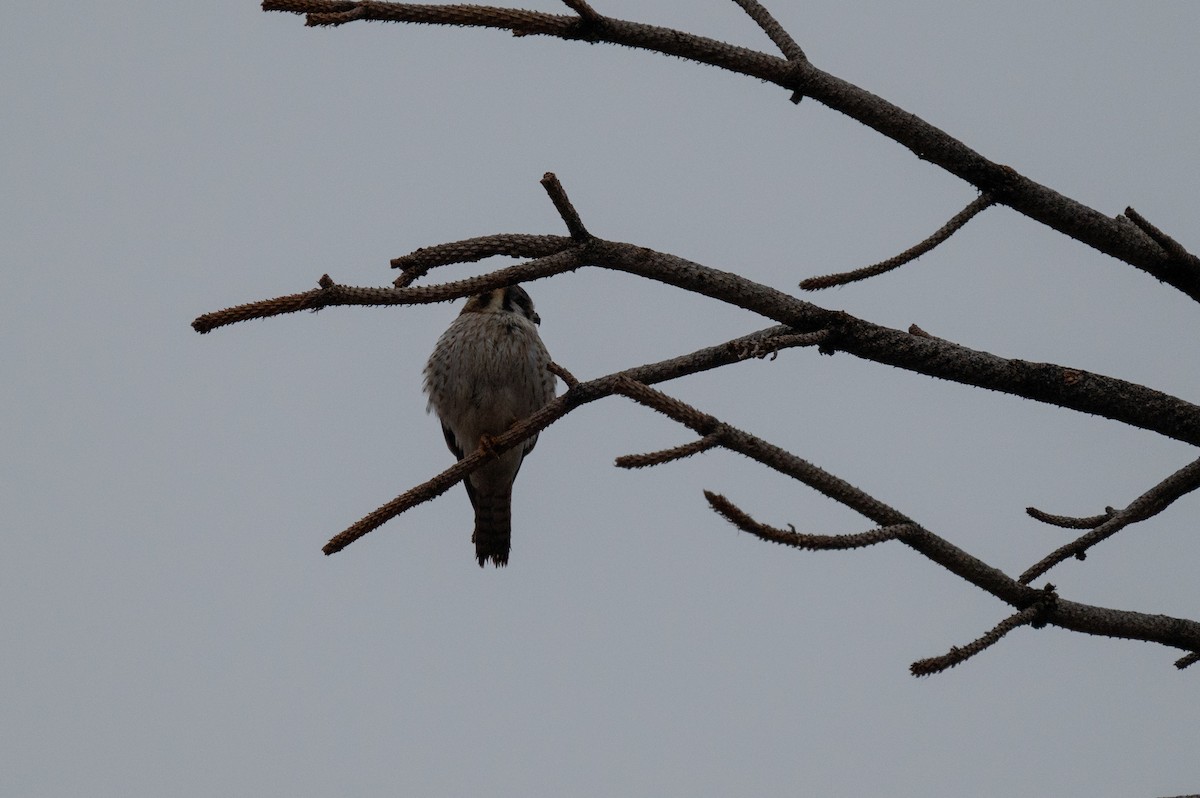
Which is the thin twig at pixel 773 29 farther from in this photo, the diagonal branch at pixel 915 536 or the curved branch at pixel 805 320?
the diagonal branch at pixel 915 536

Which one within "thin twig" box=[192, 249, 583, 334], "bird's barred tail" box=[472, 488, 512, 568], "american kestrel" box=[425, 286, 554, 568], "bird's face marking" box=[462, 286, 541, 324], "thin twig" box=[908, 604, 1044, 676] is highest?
"bird's face marking" box=[462, 286, 541, 324]

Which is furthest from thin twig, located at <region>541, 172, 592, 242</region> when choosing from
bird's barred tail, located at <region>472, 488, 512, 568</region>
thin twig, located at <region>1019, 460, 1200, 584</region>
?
bird's barred tail, located at <region>472, 488, 512, 568</region>

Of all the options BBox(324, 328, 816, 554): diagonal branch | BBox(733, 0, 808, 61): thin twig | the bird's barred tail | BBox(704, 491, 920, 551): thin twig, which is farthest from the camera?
the bird's barred tail

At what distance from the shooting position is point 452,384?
6.38 metres

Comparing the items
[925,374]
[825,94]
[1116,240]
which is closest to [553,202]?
[825,94]

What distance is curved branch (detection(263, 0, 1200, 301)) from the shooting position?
2389 millimetres

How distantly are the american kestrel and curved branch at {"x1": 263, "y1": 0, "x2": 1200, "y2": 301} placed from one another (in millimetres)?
3654

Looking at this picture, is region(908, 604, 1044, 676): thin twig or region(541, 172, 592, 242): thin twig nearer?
region(908, 604, 1044, 676): thin twig

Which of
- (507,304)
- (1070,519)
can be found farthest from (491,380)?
(1070,519)

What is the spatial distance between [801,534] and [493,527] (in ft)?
15.6

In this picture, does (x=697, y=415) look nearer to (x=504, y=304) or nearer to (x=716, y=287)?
(x=716, y=287)

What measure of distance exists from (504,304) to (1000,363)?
4.08 metres

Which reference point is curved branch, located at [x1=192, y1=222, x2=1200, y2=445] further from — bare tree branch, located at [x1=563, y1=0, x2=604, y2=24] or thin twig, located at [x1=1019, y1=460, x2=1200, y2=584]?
bare tree branch, located at [x1=563, y1=0, x2=604, y2=24]

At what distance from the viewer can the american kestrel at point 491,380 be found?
627 centimetres
